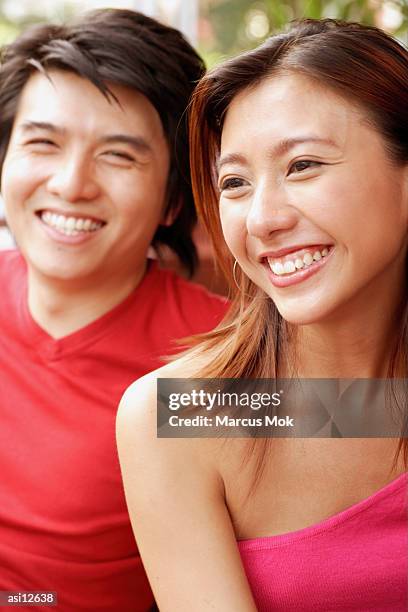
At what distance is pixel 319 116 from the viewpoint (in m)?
0.81

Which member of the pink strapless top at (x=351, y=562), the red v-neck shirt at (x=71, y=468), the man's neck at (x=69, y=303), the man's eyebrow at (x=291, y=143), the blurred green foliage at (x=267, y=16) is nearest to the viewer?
the man's eyebrow at (x=291, y=143)

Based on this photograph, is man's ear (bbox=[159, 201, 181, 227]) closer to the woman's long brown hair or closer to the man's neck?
the man's neck

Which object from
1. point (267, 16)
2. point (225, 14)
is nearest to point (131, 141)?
point (267, 16)

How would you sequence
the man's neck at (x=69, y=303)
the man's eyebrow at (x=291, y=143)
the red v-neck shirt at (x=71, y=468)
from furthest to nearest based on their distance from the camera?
the man's neck at (x=69, y=303) → the red v-neck shirt at (x=71, y=468) → the man's eyebrow at (x=291, y=143)

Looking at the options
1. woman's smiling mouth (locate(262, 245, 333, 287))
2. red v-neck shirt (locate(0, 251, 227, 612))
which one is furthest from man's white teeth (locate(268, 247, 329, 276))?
red v-neck shirt (locate(0, 251, 227, 612))

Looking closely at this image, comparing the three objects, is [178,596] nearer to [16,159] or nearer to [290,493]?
[290,493]

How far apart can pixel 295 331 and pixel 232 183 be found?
0.18 meters

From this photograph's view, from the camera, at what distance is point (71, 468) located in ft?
3.57

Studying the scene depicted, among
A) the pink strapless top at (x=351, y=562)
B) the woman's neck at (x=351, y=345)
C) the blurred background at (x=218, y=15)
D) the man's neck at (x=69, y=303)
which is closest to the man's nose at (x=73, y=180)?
the man's neck at (x=69, y=303)

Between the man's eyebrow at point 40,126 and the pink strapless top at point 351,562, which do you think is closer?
the pink strapless top at point 351,562

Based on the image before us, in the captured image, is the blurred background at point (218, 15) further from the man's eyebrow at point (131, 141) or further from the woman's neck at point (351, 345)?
the woman's neck at point (351, 345)

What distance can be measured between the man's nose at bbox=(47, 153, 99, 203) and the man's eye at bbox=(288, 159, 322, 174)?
40 cm

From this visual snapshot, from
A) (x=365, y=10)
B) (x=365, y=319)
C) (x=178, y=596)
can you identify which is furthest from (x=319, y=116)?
(x=365, y=10)

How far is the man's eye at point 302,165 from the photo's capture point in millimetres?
805
